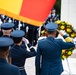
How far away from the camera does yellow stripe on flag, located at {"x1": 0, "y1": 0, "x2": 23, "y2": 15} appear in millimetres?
4978

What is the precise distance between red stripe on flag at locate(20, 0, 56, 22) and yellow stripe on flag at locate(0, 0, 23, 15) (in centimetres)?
8

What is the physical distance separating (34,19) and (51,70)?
1.40 m

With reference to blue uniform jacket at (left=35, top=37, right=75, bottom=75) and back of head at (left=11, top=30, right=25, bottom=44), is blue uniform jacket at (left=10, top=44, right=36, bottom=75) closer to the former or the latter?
back of head at (left=11, top=30, right=25, bottom=44)

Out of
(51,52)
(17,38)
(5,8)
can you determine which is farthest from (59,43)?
(5,8)

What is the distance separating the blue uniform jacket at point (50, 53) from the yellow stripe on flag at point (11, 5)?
1.13 metres

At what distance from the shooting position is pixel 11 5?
5031 millimetres

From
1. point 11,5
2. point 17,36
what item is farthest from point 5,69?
point 17,36

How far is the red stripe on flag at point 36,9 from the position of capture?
518 centimetres

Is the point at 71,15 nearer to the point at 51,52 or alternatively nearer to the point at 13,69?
the point at 51,52

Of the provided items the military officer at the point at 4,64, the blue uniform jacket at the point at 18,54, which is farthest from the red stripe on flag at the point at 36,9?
the military officer at the point at 4,64

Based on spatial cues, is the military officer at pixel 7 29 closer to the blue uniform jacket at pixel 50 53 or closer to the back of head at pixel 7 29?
the back of head at pixel 7 29

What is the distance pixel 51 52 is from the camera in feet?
20.0

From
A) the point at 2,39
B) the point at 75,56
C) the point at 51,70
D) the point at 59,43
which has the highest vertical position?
the point at 2,39

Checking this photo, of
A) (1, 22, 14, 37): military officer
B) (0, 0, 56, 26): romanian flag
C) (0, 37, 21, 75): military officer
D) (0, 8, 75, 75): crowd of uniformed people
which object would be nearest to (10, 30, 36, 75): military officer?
(0, 8, 75, 75): crowd of uniformed people
